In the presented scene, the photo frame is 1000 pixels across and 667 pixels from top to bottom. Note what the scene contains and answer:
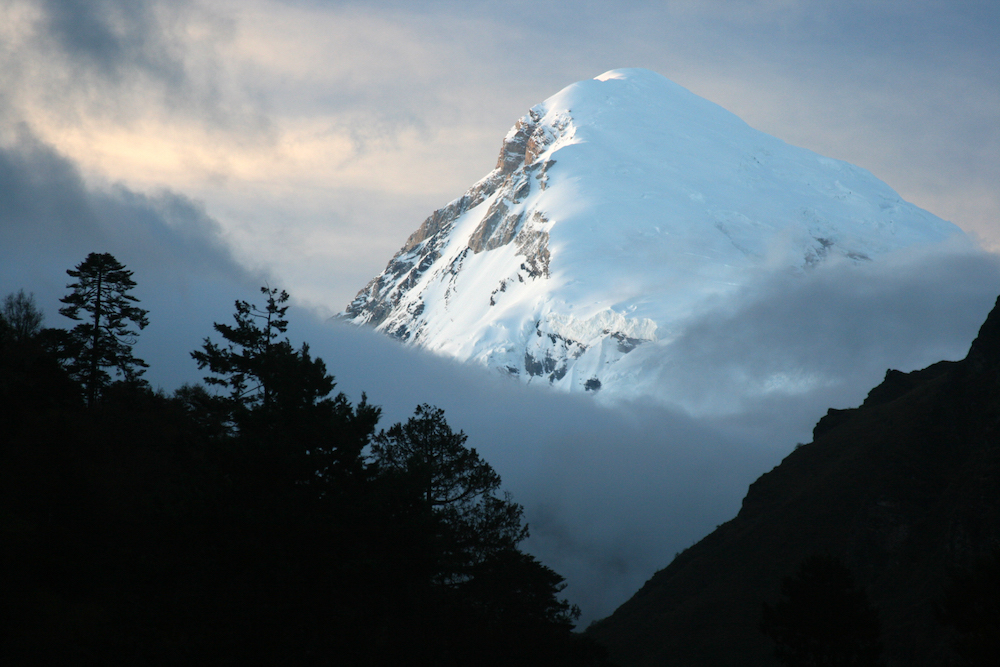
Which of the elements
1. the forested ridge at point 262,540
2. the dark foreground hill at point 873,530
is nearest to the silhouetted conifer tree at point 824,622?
the forested ridge at point 262,540

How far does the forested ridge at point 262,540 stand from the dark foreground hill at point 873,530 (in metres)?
42.8

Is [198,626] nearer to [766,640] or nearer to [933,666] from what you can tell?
[933,666]

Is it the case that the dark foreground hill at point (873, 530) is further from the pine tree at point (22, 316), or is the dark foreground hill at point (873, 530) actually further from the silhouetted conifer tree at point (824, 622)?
the pine tree at point (22, 316)

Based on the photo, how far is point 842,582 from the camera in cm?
3962

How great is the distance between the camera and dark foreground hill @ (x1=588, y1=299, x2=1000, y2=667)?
Answer: 72.0m

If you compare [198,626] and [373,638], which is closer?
[198,626]

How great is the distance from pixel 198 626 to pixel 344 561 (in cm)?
512

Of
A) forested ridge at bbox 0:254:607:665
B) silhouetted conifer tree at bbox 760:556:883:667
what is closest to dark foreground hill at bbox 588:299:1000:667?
silhouetted conifer tree at bbox 760:556:883:667

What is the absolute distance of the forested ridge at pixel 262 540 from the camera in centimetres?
2638

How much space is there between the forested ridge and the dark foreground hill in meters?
42.8

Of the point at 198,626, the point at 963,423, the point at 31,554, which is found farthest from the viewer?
the point at 963,423

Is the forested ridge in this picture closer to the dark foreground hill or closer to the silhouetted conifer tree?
the silhouetted conifer tree

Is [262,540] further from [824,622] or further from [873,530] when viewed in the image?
[873,530]

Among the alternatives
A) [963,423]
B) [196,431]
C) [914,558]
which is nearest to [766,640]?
[914,558]
